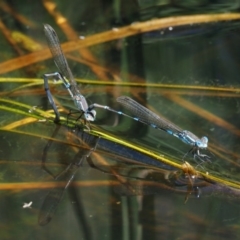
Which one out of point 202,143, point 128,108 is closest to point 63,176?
point 128,108

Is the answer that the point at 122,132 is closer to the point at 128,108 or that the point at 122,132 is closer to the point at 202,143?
the point at 128,108

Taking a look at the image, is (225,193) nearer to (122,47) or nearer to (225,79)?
(225,79)

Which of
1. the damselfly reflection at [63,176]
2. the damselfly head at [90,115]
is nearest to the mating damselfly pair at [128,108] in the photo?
the damselfly head at [90,115]

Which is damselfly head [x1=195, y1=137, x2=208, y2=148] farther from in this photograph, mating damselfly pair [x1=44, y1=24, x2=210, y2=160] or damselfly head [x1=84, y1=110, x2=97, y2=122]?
damselfly head [x1=84, y1=110, x2=97, y2=122]

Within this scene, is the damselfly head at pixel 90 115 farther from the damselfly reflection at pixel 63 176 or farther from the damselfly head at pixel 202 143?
the damselfly head at pixel 202 143

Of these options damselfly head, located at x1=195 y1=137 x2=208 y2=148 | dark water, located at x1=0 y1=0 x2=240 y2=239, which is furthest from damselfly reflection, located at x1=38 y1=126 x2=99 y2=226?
damselfly head, located at x1=195 y1=137 x2=208 y2=148

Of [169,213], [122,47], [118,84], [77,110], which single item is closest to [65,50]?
[122,47]

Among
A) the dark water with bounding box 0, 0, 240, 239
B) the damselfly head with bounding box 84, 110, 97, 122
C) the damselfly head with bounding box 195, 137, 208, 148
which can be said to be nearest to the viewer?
the dark water with bounding box 0, 0, 240, 239
